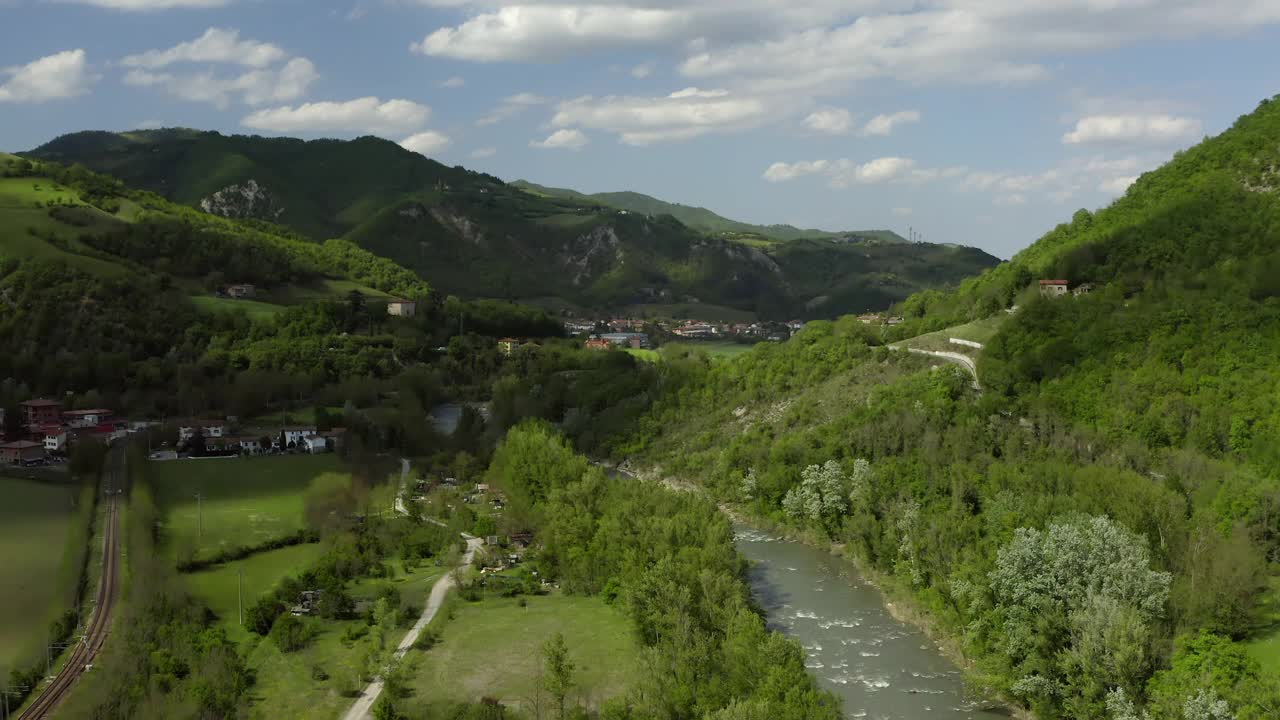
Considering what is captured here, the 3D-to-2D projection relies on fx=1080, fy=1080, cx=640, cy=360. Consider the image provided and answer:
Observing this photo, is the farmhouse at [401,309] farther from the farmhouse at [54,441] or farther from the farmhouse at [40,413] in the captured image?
the farmhouse at [54,441]

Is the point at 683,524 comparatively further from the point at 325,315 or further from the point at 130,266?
the point at 130,266

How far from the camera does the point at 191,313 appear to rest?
11394cm

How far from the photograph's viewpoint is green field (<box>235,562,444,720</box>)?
3666cm

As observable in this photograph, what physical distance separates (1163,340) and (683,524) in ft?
114

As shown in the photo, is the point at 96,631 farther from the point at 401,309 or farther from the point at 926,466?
the point at 401,309

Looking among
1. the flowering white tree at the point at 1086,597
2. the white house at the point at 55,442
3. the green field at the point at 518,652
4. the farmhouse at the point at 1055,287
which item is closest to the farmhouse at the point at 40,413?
the white house at the point at 55,442

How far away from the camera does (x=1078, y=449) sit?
58.6 meters

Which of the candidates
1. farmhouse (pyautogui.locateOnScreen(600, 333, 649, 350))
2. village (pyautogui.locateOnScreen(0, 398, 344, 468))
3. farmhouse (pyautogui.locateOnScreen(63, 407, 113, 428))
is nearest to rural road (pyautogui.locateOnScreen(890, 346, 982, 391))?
village (pyautogui.locateOnScreen(0, 398, 344, 468))

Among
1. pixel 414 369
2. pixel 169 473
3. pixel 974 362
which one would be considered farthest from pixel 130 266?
pixel 974 362

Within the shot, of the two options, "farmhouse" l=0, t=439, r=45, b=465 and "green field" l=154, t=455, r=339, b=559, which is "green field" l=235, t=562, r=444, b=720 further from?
"farmhouse" l=0, t=439, r=45, b=465

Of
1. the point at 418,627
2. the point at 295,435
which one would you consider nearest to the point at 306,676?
the point at 418,627

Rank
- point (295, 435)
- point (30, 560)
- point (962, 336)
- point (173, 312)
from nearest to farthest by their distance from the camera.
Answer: point (30, 560) < point (295, 435) < point (962, 336) < point (173, 312)

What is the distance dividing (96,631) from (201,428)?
3898 centimetres

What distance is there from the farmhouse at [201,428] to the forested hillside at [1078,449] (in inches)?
1218
